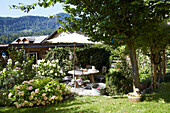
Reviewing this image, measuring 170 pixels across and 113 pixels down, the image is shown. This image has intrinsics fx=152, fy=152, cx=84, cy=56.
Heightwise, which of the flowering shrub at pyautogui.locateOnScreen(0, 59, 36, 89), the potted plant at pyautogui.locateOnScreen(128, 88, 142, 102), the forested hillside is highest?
the forested hillside

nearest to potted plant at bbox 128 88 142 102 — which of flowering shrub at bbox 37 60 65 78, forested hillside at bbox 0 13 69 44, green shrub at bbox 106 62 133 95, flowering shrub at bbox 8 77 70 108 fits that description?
green shrub at bbox 106 62 133 95

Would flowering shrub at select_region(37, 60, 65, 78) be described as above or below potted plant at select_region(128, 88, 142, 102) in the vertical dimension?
above

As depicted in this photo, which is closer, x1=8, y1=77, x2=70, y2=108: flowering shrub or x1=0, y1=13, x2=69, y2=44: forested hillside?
x1=8, y1=77, x2=70, y2=108: flowering shrub

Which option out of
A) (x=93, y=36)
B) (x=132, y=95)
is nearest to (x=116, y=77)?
(x=132, y=95)

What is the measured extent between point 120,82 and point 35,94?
2.75 meters

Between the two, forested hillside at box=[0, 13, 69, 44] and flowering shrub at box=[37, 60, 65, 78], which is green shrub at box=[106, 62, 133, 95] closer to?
flowering shrub at box=[37, 60, 65, 78]

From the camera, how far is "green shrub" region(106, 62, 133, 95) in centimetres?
515

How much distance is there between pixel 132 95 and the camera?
4.18 meters

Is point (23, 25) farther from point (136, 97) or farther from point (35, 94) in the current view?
point (136, 97)

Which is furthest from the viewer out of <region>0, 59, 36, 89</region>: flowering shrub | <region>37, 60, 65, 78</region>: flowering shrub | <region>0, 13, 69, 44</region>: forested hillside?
<region>0, 13, 69, 44</region>: forested hillside

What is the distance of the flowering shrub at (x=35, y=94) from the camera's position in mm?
4355

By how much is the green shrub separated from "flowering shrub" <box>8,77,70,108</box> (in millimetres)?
1705

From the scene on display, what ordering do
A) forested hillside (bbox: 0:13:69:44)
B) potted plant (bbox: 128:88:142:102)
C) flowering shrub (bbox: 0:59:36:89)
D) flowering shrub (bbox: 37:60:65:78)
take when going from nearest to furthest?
potted plant (bbox: 128:88:142:102) → flowering shrub (bbox: 0:59:36:89) → flowering shrub (bbox: 37:60:65:78) → forested hillside (bbox: 0:13:69:44)

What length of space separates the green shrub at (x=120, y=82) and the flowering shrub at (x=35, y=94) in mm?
1705
